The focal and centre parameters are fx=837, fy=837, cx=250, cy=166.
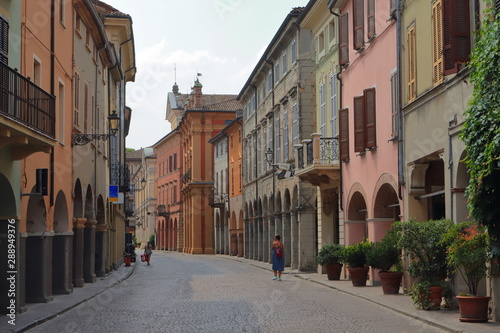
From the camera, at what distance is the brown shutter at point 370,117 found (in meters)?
25.2

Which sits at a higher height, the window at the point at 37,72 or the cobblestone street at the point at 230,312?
the window at the point at 37,72

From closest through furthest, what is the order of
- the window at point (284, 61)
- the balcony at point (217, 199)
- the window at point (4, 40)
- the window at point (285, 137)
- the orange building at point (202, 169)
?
the window at point (4, 40) < the window at point (285, 137) < the window at point (284, 61) < the balcony at point (217, 199) < the orange building at point (202, 169)

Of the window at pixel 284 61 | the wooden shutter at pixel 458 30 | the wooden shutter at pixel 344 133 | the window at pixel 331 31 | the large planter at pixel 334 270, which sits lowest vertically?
the large planter at pixel 334 270

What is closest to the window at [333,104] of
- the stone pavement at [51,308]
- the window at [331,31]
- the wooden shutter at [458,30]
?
the window at [331,31]

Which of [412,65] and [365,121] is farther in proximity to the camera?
[365,121]

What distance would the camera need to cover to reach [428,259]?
695 inches

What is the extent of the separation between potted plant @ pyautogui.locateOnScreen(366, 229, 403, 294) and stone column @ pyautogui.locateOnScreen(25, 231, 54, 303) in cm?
805

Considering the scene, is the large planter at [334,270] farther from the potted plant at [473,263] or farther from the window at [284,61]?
the window at [284,61]

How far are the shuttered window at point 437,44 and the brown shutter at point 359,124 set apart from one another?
21.6 feet

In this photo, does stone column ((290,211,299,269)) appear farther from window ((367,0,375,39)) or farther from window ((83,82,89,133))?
window ((367,0,375,39))

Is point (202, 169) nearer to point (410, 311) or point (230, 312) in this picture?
point (230, 312)

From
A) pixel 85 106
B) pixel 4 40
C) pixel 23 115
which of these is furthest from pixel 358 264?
pixel 4 40

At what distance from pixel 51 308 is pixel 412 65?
34.6ft

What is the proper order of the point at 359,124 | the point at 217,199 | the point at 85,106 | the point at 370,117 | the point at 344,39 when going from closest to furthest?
the point at 370,117 → the point at 359,124 → the point at 85,106 → the point at 344,39 → the point at 217,199
